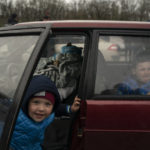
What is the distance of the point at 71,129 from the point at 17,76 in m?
0.71

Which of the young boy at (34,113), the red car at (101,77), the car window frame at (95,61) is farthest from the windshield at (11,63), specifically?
the car window frame at (95,61)

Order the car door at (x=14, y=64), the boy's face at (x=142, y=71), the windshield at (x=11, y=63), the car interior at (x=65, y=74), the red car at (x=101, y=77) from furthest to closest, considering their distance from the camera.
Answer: the car interior at (x=65, y=74), the boy's face at (x=142, y=71), the red car at (x=101, y=77), the windshield at (x=11, y=63), the car door at (x=14, y=64)

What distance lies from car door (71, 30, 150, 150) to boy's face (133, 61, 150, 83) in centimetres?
6

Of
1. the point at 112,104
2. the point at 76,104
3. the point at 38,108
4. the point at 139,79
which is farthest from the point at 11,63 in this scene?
the point at 139,79

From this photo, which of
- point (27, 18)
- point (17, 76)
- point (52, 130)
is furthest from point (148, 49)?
point (27, 18)

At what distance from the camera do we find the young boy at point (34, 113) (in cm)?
157

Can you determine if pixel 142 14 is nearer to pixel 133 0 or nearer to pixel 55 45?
pixel 133 0

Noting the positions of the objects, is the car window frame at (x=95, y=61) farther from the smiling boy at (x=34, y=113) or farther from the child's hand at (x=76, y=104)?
the smiling boy at (x=34, y=113)

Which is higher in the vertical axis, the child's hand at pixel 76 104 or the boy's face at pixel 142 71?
the boy's face at pixel 142 71

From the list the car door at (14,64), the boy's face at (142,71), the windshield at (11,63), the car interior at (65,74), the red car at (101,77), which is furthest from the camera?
the car interior at (65,74)

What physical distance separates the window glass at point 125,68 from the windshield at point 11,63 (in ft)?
1.84

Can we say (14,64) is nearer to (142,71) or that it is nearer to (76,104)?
(76,104)

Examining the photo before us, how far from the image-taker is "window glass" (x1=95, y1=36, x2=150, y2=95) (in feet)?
5.52

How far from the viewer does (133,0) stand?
16156 mm
